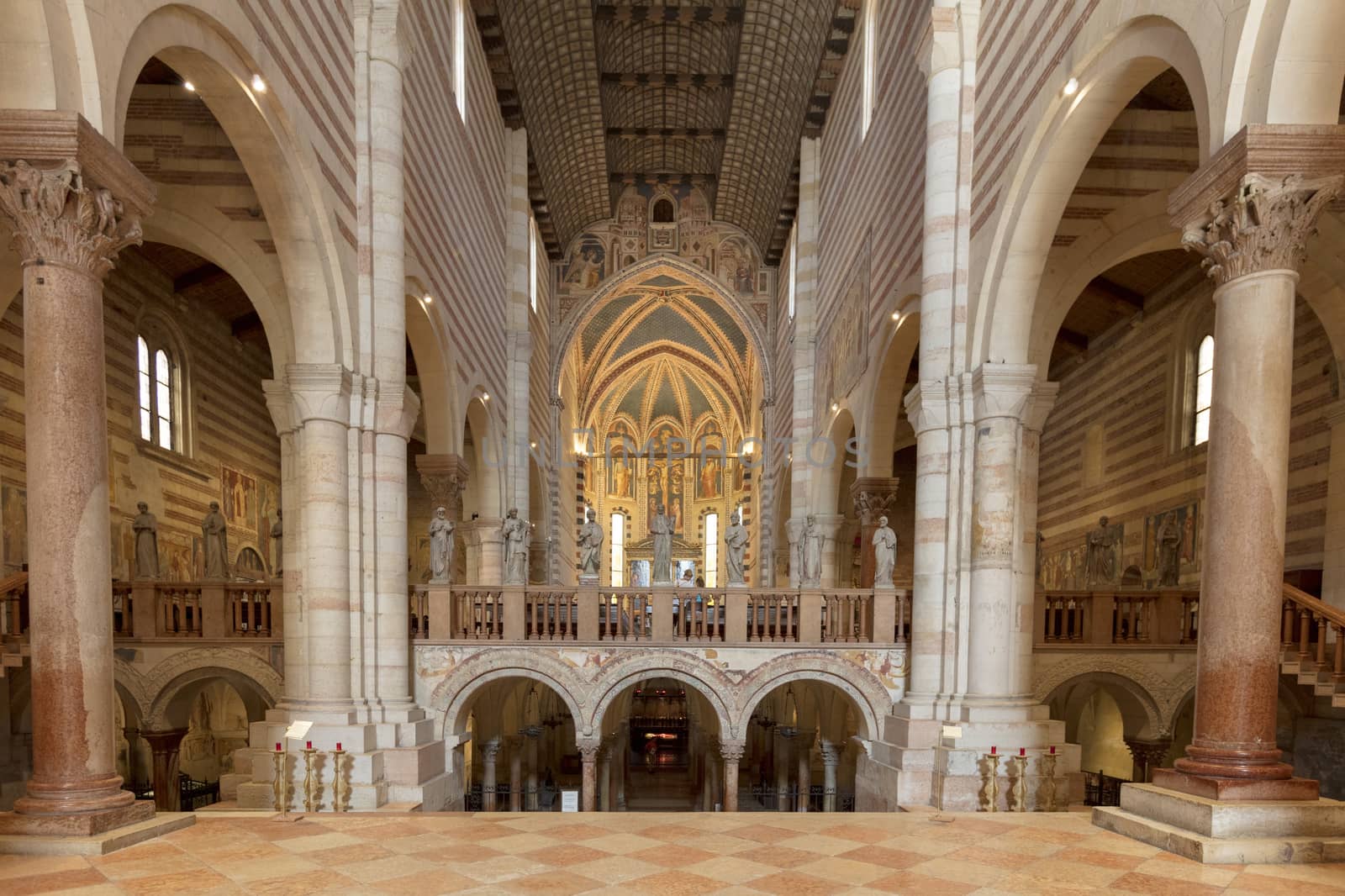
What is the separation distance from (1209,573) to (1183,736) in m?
13.8

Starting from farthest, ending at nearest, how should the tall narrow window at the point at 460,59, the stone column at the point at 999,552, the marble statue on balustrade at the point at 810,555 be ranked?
the tall narrow window at the point at 460,59, the marble statue on balustrade at the point at 810,555, the stone column at the point at 999,552

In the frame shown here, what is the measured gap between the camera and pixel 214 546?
53.3 feet

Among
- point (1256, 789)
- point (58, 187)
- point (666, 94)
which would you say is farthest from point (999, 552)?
point (666, 94)

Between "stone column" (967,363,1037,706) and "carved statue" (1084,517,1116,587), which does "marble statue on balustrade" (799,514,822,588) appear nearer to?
"stone column" (967,363,1037,706)

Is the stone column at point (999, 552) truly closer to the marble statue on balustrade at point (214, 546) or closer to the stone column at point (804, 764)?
the stone column at point (804, 764)

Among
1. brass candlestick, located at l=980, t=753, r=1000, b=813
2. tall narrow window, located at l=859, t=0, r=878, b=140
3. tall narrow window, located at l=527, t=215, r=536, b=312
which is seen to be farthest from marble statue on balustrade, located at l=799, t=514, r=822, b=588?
tall narrow window, located at l=527, t=215, r=536, b=312

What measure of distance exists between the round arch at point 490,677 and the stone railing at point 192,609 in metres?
3.03

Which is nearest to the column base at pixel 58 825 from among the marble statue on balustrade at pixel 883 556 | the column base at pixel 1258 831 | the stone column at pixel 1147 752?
the column base at pixel 1258 831

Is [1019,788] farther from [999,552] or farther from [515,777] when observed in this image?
[515,777]

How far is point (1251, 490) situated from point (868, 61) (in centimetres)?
1568

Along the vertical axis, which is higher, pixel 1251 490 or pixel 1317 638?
pixel 1251 490

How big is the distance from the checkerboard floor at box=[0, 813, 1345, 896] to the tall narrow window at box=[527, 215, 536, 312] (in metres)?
21.9

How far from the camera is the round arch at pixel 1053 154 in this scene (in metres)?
8.40

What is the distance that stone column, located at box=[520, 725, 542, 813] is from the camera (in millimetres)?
20638
